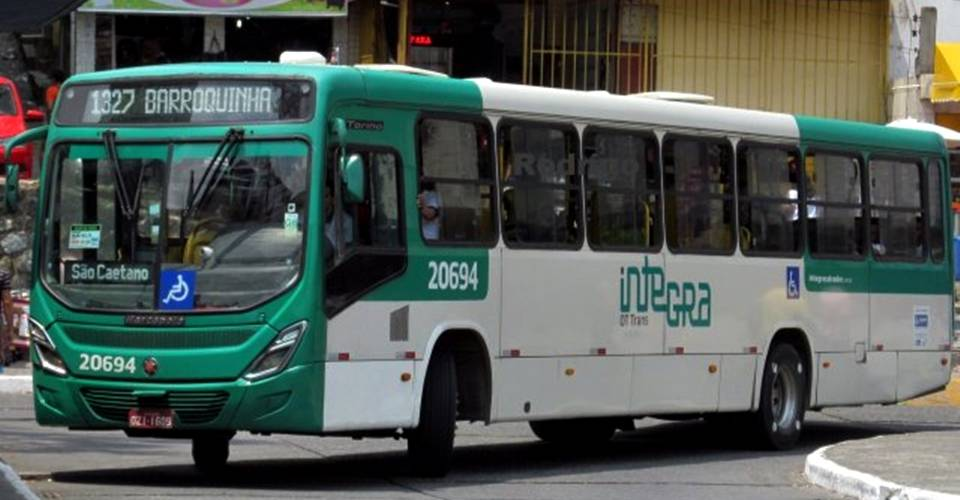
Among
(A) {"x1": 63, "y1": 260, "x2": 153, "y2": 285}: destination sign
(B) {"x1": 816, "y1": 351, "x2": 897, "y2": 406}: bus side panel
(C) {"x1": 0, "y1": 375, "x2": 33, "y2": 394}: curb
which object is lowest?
(C) {"x1": 0, "y1": 375, "x2": 33, "y2": 394}: curb

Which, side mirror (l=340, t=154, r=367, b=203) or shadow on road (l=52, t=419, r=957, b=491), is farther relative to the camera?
shadow on road (l=52, t=419, r=957, b=491)

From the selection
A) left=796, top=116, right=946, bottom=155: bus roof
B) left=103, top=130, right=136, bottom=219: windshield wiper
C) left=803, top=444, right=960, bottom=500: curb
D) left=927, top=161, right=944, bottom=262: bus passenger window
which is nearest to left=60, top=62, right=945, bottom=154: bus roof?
left=796, top=116, right=946, bottom=155: bus roof

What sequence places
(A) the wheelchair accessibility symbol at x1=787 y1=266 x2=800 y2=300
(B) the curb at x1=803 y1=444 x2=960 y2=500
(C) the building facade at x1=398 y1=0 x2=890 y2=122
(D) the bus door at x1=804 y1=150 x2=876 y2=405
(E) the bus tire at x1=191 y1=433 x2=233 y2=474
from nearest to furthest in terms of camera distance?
1. (B) the curb at x1=803 y1=444 x2=960 y2=500
2. (E) the bus tire at x1=191 y1=433 x2=233 y2=474
3. (A) the wheelchair accessibility symbol at x1=787 y1=266 x2=800 y2=300
4. (D) the bus door at x1=804 y1=150 x2=876 y2=405
5. (C) the building facade at x1=398 y1=0 x2=890 y2=122

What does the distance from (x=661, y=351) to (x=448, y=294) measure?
2902mm

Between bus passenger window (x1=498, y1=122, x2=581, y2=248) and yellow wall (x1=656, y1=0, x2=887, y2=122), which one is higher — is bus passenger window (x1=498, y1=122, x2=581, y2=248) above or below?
below

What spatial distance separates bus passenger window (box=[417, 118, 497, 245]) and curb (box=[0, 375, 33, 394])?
9.11 m

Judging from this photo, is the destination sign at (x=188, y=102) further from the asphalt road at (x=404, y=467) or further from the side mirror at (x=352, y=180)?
the asphalt road at (x=404, y=467)

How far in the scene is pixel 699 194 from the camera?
55.7ft

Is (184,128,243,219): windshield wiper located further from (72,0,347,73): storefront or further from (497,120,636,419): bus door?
(72,0,347,73): storefront

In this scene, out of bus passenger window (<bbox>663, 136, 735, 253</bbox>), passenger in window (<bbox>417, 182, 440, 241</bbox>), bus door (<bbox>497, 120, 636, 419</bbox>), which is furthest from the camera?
bus passenger window (<bbox>663, 136, 735, 253</bbox>)

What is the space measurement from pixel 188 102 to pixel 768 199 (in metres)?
6.36

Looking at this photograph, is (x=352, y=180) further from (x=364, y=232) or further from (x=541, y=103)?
(x=541, y=103)

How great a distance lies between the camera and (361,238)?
13.4m

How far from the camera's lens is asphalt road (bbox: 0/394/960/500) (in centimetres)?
1328
